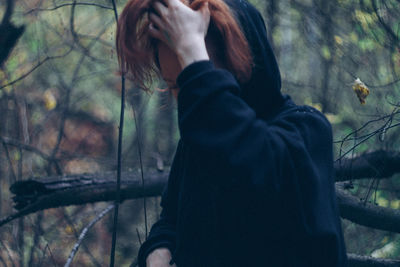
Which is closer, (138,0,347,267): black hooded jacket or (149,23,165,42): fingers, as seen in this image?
(138,0,347,267): black hooded jacket

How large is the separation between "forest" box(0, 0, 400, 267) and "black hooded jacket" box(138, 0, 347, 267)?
1.44 meters

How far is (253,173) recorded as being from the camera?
0.96 m

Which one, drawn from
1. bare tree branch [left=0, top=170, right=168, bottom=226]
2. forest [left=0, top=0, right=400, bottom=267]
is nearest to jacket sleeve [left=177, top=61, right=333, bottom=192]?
bare tree branch [left=0, top=170, right=168, bottom=226]

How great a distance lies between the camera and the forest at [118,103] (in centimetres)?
309

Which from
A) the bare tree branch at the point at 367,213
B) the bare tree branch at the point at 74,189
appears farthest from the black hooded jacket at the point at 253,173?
the bare tree branch at the point at 367,213

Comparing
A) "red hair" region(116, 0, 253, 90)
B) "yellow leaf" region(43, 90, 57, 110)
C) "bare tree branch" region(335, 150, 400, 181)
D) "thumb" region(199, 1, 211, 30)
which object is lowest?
"yellow leaf" region(43, 90, 57, 110)

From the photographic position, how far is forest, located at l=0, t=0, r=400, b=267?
10.1 ft

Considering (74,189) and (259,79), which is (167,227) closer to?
(259,79)

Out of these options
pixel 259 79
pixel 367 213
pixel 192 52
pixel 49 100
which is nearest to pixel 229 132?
pixel 192 52

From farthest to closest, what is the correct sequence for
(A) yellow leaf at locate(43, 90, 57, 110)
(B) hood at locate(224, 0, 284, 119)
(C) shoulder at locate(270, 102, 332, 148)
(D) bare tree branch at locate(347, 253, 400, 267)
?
(A) yellow leaf at locate(43, 90, 57, 110)
(D) bare tree branch at locate(347, 253, 400, 267)
(B) hood at locate(224, 0, 284, 119)
(C) shoulder at locate(270, 102, 332, 148)

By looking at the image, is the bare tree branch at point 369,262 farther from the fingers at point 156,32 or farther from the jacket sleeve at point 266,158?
the fingers at point 156,32

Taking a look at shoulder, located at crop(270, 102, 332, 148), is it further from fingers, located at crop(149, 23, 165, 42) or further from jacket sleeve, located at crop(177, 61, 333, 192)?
fingers, located at crop(149, 23, 165, 42)

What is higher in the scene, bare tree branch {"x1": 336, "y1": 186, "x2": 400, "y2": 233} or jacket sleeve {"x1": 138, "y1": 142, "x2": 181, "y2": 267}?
jacket sleeve {"x1": 138, "y1": 142, "x2": 181, "y2": 267}

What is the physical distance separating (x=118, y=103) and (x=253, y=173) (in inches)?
141
